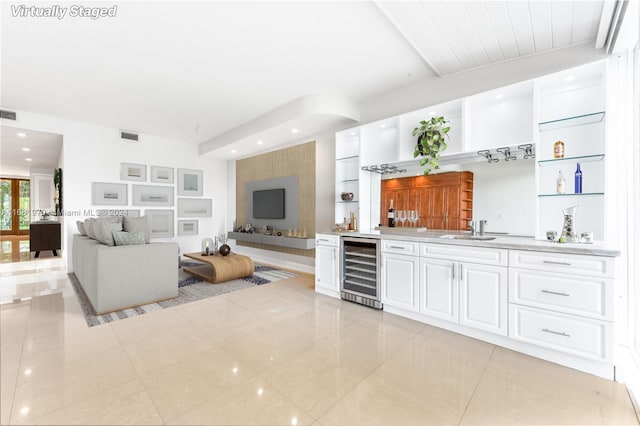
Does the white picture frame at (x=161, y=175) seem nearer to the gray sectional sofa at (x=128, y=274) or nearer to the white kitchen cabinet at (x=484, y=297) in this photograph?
the gray sectional sofa at (x=128, y=274)

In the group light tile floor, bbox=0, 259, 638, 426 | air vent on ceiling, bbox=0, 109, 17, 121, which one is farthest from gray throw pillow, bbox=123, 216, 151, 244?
air vent on ceiling, bbox=0, 109, 17, 121

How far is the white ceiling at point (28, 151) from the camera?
452 cm

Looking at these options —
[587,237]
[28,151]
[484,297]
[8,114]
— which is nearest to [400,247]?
[484,297]

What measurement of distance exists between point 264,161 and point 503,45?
4.27 meters

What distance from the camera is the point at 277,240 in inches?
194

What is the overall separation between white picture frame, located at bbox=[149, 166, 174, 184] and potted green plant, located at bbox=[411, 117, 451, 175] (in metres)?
4.99

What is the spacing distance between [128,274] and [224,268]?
1.18 metres

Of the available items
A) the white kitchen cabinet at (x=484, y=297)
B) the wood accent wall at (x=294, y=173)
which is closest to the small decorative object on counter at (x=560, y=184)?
the white kitchen cabinet at (x=484, y=297)

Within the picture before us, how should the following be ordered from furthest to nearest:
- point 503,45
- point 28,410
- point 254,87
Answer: point 254,87
point 503,45
point 28,410

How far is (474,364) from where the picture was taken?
190 cm

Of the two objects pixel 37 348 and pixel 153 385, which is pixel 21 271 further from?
pixel 153 385

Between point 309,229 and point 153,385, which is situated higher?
point 309,229

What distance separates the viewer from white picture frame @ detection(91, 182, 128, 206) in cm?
486

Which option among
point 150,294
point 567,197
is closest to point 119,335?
point 150,294
